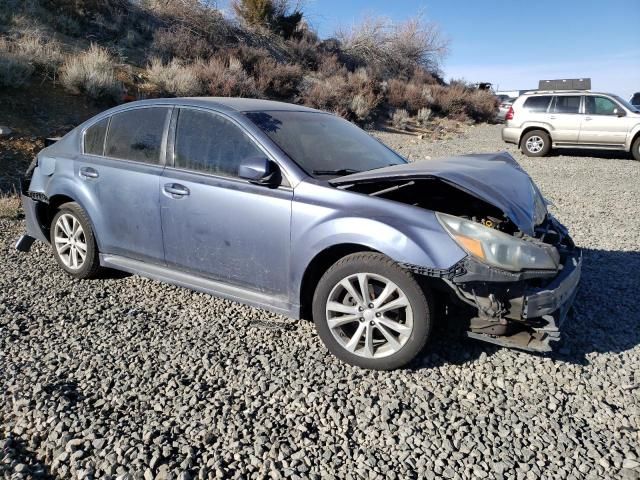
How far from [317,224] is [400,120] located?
18.0 metres

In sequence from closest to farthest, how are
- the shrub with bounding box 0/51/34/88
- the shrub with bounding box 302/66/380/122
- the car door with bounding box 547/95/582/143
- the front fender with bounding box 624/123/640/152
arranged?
1. the shrub with bounding box 0/51/34/88
2. the front fender with bounding box 624/123/640/152
3. the car door with bounding box 547/95/582/143
4. the shrub with bounding box 302/66/380/122

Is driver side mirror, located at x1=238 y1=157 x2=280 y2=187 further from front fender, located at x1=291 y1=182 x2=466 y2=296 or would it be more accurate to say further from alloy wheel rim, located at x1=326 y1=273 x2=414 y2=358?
alloy wheel rim, located at x1=326 y1=273 x2=414 y2=358

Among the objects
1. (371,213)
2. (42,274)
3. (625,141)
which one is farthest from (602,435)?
(625,141)

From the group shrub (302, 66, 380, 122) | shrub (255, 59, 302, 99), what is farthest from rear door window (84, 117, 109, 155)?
shrub (255, 59, 302, 99)

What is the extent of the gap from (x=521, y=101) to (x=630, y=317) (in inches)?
469

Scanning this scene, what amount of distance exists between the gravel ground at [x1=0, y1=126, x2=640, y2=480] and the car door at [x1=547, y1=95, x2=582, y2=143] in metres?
10.8

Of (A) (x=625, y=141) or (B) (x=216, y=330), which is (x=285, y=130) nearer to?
(B) (x=216, y=330)

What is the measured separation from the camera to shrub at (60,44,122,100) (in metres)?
11.8

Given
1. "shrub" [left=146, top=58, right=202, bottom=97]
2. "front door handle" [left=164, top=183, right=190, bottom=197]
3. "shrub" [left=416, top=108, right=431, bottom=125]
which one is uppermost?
"shrub" [left=146, top=58, right=202, bottom=97]

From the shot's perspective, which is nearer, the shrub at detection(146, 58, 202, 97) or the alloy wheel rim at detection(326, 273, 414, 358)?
the alloy wheel rim at detection(326, 273, 414, 358)

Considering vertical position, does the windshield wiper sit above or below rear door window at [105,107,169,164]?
below

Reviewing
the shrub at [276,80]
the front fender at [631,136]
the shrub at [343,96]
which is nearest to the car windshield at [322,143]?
the front fender at [631,136]

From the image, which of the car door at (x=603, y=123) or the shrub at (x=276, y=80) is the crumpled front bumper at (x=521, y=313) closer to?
the car door at (x=603, y=123)

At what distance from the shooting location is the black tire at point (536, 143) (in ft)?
46.8
